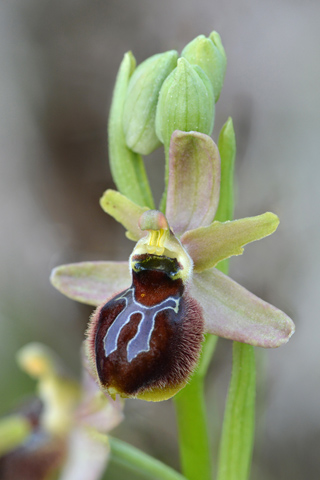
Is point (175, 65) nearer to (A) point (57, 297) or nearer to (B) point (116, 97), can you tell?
(B) point (116, 97)

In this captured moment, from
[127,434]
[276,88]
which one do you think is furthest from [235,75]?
[127,434]

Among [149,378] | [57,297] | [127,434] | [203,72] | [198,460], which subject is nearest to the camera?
[149,378]

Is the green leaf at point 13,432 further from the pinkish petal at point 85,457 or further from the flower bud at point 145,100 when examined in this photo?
the flower bud at point 145,100

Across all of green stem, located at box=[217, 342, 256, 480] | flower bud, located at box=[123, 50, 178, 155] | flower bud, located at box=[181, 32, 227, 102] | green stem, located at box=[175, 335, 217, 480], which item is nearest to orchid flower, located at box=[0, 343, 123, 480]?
green stem, located at box=[175, 335, 217, 480]

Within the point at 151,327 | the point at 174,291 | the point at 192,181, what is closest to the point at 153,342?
the point at 151,327

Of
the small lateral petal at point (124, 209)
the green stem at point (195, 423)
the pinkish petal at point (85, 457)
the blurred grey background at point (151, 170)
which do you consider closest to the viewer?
the small lateral petal at point (124, 209)

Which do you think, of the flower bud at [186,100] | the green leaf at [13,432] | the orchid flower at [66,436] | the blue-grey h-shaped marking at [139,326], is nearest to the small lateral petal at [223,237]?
the blue-grey h-shaped marking at [139,326]
